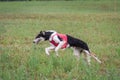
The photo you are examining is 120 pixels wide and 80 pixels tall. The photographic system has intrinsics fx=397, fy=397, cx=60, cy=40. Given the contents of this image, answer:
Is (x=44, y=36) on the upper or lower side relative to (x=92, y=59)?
upper

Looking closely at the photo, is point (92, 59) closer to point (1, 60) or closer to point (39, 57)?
point (39, 57)

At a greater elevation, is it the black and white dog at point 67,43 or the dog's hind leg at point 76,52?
the black and white dog at point 67,43

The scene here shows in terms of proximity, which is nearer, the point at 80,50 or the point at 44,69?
the point at 44,69

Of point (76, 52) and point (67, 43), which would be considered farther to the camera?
point (76, 52)

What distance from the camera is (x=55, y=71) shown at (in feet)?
28.2

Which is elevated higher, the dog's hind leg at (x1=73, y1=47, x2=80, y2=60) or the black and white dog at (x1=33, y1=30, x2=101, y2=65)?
the black and white dog at (x1=33, y1=30, x2=101, y2=65)

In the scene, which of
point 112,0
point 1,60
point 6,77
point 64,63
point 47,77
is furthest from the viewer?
point 112,0

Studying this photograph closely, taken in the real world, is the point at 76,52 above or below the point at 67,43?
below

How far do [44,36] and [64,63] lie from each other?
5.16ft

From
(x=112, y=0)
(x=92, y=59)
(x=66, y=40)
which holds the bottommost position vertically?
(x=112, y=0)

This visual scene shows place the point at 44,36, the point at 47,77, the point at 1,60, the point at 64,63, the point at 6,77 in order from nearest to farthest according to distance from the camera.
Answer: the point at 6,77 → the point at 47,77 → the point at 64,63 → the point at 1,60 → the point at 44,36

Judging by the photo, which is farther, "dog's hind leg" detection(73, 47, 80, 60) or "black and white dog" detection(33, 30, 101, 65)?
"dog's hind leg" detection(73, 47, 80, 60)

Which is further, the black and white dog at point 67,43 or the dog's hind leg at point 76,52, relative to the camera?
the dog's hind leg at point 76,52

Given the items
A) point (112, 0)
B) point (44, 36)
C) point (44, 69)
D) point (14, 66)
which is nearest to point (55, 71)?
point (44, 69)
